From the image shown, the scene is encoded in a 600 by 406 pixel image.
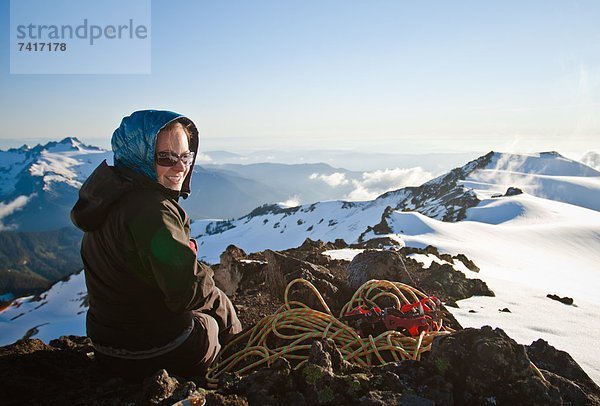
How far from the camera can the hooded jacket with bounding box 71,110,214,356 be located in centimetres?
301

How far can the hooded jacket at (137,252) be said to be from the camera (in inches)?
118

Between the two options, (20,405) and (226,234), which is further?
(226,234)

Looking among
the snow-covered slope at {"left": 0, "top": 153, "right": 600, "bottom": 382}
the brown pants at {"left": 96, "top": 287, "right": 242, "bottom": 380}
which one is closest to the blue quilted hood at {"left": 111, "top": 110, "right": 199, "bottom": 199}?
the brown pants at {"left": 96, "top": 287, "right": 242, "bottom": 380}

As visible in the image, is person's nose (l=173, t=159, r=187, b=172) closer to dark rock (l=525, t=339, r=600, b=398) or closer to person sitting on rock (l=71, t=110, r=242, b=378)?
person sitting on rock (l=71, t=110, r=242, b=378)

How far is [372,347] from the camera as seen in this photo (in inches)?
159

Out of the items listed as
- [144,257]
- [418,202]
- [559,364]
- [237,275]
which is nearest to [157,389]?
[144,257]

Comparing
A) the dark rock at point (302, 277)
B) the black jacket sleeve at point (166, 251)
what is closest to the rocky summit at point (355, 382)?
the black jacket sleeve at point (166, 251)

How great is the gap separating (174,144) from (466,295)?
301 inches

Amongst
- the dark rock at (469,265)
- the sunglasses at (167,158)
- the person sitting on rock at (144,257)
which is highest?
the sunglasses at (167,158)

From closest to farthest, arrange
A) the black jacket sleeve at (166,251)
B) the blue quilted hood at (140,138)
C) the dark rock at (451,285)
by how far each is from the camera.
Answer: the black jacket sleeve at (166,251)
the blue quilted hood at (140,138)
the dark rock at (451,285)

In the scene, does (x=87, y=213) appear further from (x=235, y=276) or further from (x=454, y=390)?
(x=235, y=276)

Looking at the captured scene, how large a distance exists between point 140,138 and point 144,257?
1.05m

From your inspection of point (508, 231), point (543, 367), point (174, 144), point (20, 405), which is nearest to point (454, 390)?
point (543, 367)

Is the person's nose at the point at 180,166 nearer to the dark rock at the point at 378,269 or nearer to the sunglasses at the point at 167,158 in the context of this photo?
the sunglasses at the point at 167,158
